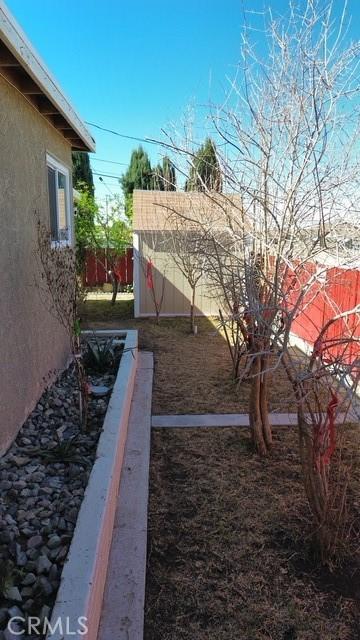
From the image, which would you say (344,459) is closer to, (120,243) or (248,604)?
(248,604)

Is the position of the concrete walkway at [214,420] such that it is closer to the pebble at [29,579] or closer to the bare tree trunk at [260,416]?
the bare tree trunk at [260,416]

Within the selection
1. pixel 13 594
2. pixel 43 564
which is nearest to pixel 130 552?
pixel 43 564

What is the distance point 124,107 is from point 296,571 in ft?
46.2

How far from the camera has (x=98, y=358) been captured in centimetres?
552

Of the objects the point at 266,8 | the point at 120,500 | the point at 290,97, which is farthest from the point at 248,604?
the point at 266,8

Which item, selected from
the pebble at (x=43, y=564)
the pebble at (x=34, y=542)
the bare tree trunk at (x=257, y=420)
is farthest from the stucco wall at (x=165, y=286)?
the pebble at (x=43, y=564)

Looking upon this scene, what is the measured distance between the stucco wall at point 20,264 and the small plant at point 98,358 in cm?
67

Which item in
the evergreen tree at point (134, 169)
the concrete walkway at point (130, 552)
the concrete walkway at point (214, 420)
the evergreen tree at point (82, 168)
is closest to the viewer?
the concrete walkway at point (130, 552)

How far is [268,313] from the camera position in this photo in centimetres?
337

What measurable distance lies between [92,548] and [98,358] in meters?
3.50

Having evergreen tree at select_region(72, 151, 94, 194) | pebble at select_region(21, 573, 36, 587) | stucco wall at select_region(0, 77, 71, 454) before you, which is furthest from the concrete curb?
evergreen tree at select_region(72, 151, 94, 194)

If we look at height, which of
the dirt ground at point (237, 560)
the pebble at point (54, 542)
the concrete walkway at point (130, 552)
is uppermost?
the pebble at point (54, 542)

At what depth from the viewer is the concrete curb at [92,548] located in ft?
5.80

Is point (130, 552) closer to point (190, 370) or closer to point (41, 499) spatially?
point (41, 499)
